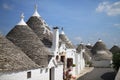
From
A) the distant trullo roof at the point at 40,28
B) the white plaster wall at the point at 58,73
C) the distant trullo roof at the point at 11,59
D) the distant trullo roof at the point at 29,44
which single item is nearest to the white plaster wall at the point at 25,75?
the distant trullo roof at the point at 11,59

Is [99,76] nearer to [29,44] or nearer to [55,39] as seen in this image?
[55,39]

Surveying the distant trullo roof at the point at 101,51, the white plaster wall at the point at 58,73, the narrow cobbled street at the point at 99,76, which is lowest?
the narrow cobbled street at the point at 99,76

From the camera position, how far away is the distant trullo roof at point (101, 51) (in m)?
47.2

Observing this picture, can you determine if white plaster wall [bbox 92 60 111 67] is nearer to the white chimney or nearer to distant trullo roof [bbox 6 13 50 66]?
the white chimney

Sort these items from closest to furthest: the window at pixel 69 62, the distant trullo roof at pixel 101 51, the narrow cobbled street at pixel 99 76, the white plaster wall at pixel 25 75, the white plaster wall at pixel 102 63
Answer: the white plaster wall at pixel 25 75 → the window at pixel 69 62 → the narrow cobbled street at pixel 99 76 → the white plaster wall at pixel 102 63 → the distant trullo roof at pixel 101 51

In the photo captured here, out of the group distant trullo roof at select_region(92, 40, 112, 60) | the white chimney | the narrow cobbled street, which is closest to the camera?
the white chimney

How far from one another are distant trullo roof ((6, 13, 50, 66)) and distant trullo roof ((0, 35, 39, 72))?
1.93m

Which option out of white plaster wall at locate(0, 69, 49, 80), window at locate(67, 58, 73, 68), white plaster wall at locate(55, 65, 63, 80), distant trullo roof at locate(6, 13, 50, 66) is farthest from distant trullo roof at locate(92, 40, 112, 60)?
white plaster wall at locate(0, 69, 49, 80)

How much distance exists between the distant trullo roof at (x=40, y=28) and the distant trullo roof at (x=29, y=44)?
224 centimetres

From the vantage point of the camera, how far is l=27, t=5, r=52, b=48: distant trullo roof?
24116 millimetres

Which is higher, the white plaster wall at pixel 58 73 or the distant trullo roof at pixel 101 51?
the distant trullo roof at pixel 101 51

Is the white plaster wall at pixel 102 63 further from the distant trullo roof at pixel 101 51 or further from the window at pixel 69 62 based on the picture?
the window at pixel 69 62

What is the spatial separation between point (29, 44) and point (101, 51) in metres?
30.4

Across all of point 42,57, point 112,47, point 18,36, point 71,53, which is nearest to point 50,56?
point 42,57
